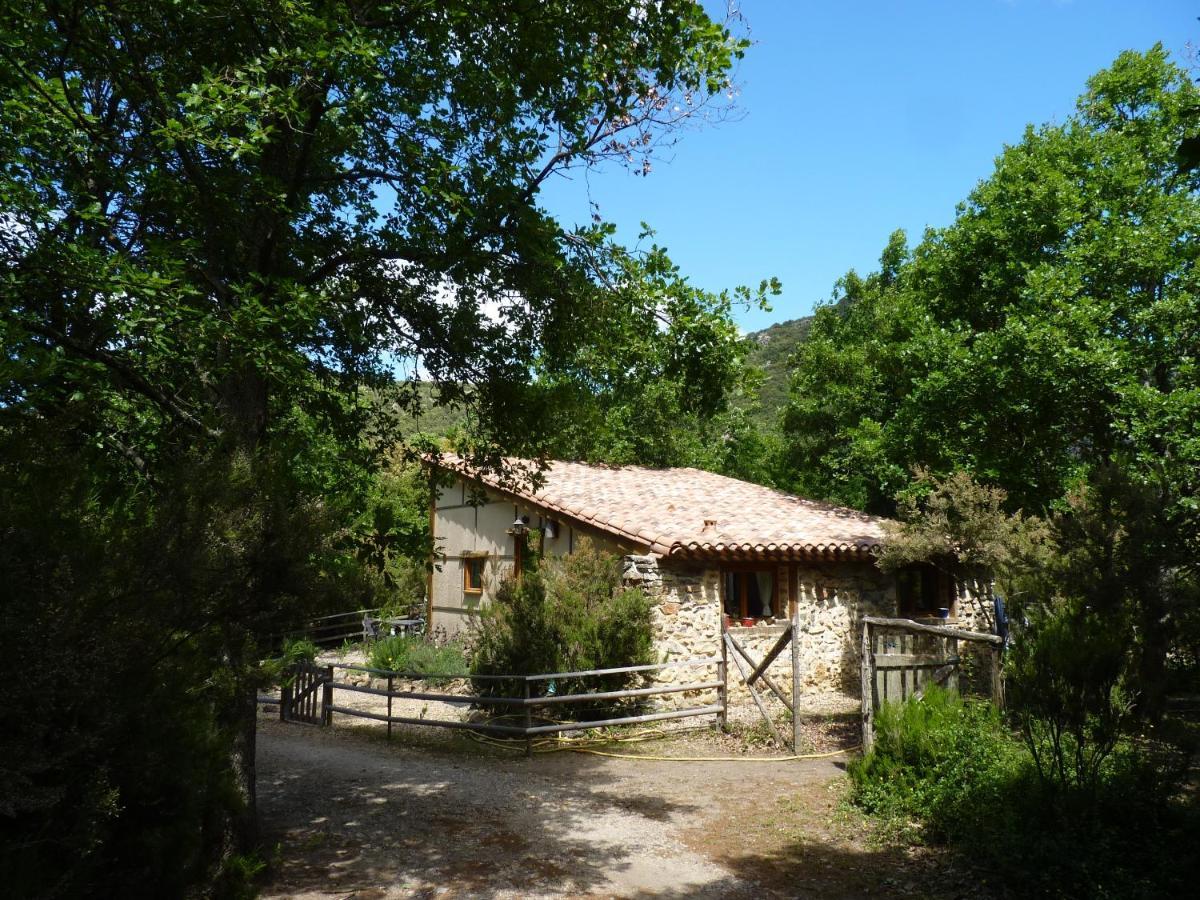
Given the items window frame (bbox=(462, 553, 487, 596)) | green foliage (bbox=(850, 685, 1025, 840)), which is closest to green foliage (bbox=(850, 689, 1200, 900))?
green foliage (bbox=(850, 685, 1025, 840))

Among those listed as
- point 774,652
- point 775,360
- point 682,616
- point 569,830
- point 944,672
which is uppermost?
point 775,360

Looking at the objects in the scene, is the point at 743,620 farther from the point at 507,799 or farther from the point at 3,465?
the point at 3,465

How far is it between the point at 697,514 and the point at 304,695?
24.5ft

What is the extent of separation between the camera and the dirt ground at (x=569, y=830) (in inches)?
239

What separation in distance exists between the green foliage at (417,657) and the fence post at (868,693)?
7.85 m

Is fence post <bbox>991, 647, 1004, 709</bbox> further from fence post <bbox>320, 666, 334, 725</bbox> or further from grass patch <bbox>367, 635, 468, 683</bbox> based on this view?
fence post <bbox>320, 666, 334, 725</bbox>

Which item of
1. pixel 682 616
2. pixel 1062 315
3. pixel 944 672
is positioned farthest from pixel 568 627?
pixel 1062 315

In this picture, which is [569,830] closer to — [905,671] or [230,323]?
[905,671]

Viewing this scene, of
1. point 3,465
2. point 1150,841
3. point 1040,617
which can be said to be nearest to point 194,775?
point 3,465

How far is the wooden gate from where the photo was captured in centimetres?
1313

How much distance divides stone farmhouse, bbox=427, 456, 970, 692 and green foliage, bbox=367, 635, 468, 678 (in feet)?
4.69

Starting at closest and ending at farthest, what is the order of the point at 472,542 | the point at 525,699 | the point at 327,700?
the point at 525,699 → the point at 327,700 → the point at 472,542

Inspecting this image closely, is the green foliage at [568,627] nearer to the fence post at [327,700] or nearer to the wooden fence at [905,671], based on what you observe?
the fence post at [327,700]

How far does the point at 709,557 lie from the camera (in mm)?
13375
